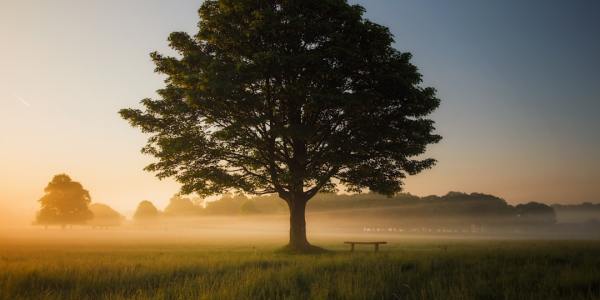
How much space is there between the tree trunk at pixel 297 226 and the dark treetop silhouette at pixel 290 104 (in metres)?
0.07

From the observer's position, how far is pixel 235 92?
22.5 m

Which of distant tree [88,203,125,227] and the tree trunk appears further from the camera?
distant tree [88,203,125,227]

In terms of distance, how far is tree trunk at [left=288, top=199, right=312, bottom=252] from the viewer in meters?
26.2

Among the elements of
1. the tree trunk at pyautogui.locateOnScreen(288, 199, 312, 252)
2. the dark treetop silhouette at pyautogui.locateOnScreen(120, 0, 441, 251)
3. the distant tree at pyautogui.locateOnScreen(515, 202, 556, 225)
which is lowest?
the distant tree at pyautogui.locateOnScreen(515, 202, 556, 225)

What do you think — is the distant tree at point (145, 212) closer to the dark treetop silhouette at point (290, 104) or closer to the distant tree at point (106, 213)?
the distant tree at point (106, 213)

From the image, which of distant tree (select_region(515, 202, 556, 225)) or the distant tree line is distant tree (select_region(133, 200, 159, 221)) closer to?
the distant tree line

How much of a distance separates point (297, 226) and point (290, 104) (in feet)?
28.9

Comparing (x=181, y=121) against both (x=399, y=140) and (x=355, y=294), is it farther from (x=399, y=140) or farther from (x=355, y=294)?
(x=355, y=294)

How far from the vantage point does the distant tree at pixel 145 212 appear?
16288 centimetres

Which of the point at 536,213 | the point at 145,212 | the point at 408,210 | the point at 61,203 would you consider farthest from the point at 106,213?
the point at 536,213

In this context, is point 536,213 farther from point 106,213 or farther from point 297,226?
point 106,213

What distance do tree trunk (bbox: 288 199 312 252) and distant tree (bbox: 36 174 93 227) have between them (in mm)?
78856

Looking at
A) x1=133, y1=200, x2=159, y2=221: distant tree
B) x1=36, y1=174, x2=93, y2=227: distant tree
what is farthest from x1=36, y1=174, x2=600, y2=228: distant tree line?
x1=36, y1=174, x2=93, y2=227: distant tree

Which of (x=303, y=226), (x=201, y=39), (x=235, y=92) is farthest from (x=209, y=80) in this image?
(x=303, y=226)
